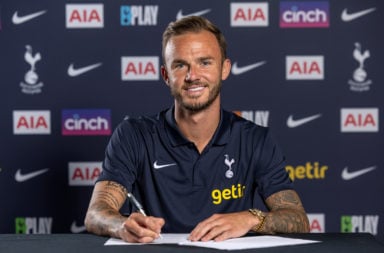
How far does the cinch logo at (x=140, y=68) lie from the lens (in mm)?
3084

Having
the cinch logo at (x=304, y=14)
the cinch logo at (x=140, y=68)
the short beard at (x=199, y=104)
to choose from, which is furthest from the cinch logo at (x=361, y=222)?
the short beard at (x=199, y=104)

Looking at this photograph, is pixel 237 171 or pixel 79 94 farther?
pixel 79 94

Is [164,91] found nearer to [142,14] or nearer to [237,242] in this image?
[142,14]

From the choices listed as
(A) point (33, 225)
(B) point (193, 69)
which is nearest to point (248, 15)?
(B) point (193, 69)

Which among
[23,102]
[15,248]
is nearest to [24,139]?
[23,102]

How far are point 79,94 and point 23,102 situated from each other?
287 mm

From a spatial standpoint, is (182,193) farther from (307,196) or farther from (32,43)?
(32,43)

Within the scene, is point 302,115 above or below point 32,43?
→ below

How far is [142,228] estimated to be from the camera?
1.40 m

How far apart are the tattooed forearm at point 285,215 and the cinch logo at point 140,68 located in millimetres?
1380

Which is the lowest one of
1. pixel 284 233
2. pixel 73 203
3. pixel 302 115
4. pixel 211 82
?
pixel 73 203

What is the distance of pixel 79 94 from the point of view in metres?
3.08

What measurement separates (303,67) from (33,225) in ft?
5.17

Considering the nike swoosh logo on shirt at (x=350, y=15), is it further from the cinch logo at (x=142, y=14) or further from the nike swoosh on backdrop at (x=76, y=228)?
the nike swoosh on backdrop at (x=76, y=228)
